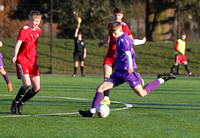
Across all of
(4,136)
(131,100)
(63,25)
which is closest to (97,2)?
(63,25)

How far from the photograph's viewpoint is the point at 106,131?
629 cm

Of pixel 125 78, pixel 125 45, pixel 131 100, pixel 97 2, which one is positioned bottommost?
pixel 131 100

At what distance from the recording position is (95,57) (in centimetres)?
2658

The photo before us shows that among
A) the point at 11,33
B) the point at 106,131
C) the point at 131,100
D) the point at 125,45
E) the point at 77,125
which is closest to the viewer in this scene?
the point at 106,131

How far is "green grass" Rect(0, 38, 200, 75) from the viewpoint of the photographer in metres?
25.1

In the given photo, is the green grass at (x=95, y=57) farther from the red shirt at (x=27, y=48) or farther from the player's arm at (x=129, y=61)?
the player's arm at (x=129, y=61)

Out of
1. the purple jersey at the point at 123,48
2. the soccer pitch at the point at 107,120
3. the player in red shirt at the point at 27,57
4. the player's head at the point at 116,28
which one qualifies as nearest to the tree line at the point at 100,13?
the soccer pitch at the point at 107,120

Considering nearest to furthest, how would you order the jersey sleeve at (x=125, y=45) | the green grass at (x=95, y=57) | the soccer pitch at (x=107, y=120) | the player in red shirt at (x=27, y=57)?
1. the soccer pitch at (x=107, y=120)
2. the jersey sleeve at (x=125, y=45)
3. the player in red shirt at (x=27, y=57)
4. the green grass at (x=95, y=57)

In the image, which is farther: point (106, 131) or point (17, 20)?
point (17, 20)

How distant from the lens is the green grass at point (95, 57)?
990 inches

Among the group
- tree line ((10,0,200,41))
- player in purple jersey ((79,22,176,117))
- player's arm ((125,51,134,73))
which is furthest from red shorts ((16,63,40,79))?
tree line ((10,0,200,41))

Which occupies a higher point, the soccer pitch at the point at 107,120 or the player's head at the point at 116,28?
the player's head at the point at 116,28

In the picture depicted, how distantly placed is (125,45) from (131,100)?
350 centimetres

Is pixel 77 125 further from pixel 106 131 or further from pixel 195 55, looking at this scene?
pixel 195 55
